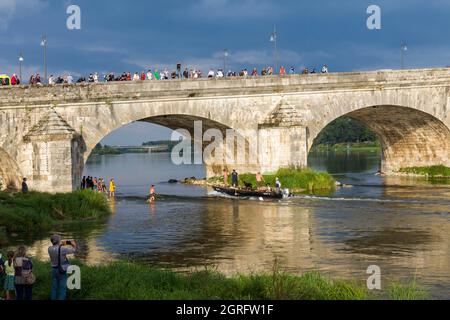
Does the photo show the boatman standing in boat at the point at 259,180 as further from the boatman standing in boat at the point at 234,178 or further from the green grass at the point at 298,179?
the boatman standing in boat at the point at 234,178

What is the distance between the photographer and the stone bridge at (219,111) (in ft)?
106

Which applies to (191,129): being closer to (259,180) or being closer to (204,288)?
(259,180)

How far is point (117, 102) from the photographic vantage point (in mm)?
34844

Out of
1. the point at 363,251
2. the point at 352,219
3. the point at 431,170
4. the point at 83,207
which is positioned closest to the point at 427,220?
the point at 352,219

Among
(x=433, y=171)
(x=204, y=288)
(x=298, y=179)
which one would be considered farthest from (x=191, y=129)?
(x=204, y=288)

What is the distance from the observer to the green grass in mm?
36341

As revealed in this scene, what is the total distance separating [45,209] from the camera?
85.9ft

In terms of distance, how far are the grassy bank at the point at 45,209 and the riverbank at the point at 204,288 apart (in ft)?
35.2

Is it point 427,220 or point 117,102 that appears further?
point 117,102

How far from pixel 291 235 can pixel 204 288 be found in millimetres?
10124

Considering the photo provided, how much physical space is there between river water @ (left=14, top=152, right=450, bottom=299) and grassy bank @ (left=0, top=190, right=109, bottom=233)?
44.2 inches

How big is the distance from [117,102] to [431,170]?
24.7 meters

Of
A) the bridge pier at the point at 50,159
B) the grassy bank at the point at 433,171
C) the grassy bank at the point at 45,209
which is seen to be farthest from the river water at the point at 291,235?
the grassy bank at the point at 433,171
